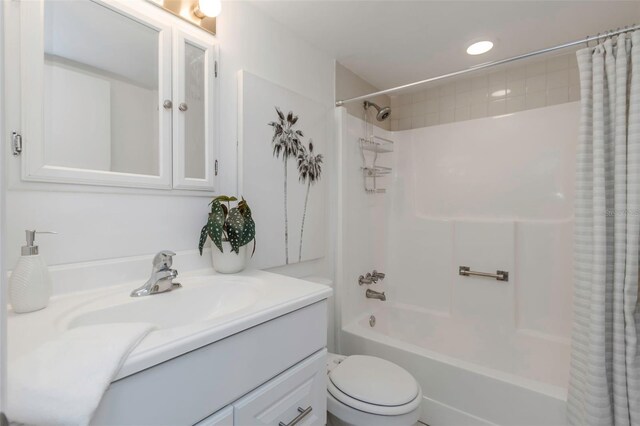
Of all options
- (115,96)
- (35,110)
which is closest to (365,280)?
(115,96)

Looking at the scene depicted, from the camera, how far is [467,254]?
2.12m

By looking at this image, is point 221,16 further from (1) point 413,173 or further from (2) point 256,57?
(1) point 413,173

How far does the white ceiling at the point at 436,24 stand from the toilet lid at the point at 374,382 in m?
1.72

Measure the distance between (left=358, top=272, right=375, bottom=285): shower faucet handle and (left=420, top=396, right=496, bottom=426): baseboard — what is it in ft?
2.52

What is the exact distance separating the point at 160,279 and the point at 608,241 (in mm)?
1686

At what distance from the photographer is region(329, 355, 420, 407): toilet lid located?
3.80 feet

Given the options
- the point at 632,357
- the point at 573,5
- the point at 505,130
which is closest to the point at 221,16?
the point at 573,5

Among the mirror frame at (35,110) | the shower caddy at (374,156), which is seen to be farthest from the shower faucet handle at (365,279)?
the mirror frame at (35,110)

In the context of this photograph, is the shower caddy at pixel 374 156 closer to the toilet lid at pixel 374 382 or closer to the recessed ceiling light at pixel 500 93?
the recessed ceiling light at pixel 500 93

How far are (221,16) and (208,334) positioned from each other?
131cm

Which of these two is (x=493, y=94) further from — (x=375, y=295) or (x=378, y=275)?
(x=375, y=295)

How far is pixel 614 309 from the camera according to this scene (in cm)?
113

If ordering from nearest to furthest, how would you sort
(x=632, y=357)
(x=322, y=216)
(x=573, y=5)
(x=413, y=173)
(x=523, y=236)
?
(x=632, y=357) → (x=573, y=5) → (x=322, y=216) → (x=523, y=236) → (x=413, y=173)

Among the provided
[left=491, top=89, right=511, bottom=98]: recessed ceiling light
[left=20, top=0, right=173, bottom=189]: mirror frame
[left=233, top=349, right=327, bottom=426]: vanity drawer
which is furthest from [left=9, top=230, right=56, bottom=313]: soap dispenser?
[left=491, top=89, right=511, bottom=98]: recessed ceiling light
